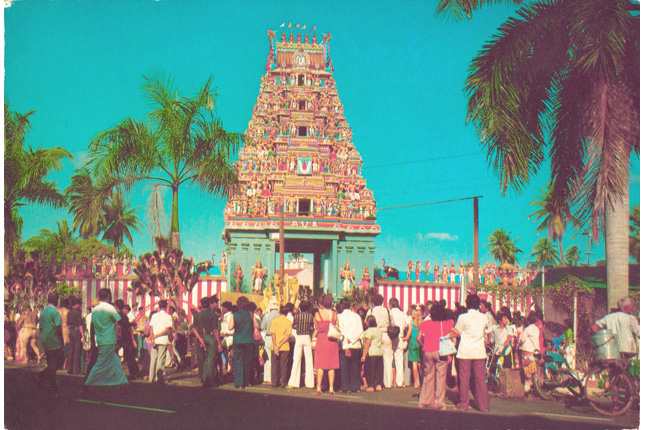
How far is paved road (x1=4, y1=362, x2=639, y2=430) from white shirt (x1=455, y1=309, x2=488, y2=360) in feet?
2.63

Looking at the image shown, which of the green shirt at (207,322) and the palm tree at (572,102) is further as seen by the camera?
the green shirt at (207,322)

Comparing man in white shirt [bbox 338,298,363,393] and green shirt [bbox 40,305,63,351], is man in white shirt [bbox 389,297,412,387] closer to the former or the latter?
man in white shirt [bbox 338,298,363,393]

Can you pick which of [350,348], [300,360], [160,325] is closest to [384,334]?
[350,348]

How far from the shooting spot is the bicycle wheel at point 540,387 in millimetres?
10648

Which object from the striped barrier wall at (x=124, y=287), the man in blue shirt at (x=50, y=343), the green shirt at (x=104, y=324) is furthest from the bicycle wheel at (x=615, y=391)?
the striped barrier wall at (x=124, y=287)

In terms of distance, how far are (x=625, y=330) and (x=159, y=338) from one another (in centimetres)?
746

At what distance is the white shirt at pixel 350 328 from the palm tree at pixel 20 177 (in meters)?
7.77

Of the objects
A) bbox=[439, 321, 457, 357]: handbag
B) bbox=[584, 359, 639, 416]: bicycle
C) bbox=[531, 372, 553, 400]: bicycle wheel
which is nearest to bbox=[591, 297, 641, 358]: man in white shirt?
bbox=[584, 359, 639, 416]: bicycle

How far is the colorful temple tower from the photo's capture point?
39219 millimetres

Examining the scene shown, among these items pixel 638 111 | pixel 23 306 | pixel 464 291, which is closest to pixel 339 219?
pixel 464 291

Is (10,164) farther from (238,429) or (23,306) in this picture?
(238,429)

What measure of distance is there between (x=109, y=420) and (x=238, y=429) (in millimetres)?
1773

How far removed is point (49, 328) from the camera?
1073 cm

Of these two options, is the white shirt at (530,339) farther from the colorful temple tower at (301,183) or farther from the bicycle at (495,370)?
the colorful temple tower at (301,183)
